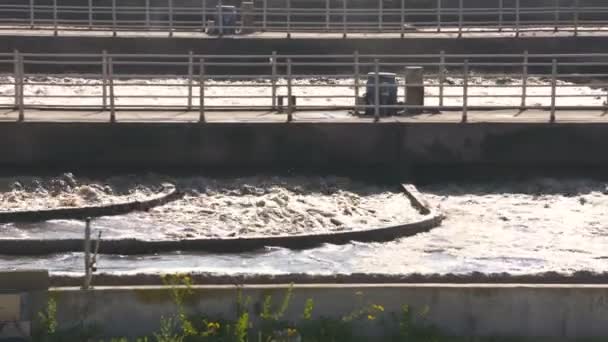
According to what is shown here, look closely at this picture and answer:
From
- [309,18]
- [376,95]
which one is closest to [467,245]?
[376,95]

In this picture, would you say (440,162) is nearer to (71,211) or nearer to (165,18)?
(71,211)

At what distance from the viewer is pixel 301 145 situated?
74.4ft

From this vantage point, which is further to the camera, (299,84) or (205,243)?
(299,84)

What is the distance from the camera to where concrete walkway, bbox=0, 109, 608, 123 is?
75.9ft

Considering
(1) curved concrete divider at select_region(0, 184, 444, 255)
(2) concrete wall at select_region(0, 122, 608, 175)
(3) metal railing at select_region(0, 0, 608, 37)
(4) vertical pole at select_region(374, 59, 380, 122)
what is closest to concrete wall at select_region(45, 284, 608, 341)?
(1) curved concrete divider at select_region(0, 184, 444, 255)

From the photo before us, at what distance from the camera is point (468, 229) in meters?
19.7

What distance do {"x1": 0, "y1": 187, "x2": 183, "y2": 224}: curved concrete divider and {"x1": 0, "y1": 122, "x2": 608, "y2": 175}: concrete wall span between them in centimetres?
205

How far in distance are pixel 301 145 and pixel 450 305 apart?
10449 mm

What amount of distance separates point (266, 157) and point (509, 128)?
4.01 meters

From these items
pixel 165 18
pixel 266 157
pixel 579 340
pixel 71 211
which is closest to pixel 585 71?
pixel 165 18

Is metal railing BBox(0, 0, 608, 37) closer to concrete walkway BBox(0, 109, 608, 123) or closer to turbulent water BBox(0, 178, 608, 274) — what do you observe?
concrete walkway BBox(0, 109, 608, 123)

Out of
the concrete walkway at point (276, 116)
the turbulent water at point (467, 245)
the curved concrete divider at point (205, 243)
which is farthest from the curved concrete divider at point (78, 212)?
the concrete walkway at point (276, 116)

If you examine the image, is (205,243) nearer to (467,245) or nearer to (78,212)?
(78,212)

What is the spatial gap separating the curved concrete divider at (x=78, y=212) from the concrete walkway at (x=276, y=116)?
286 centimetres
